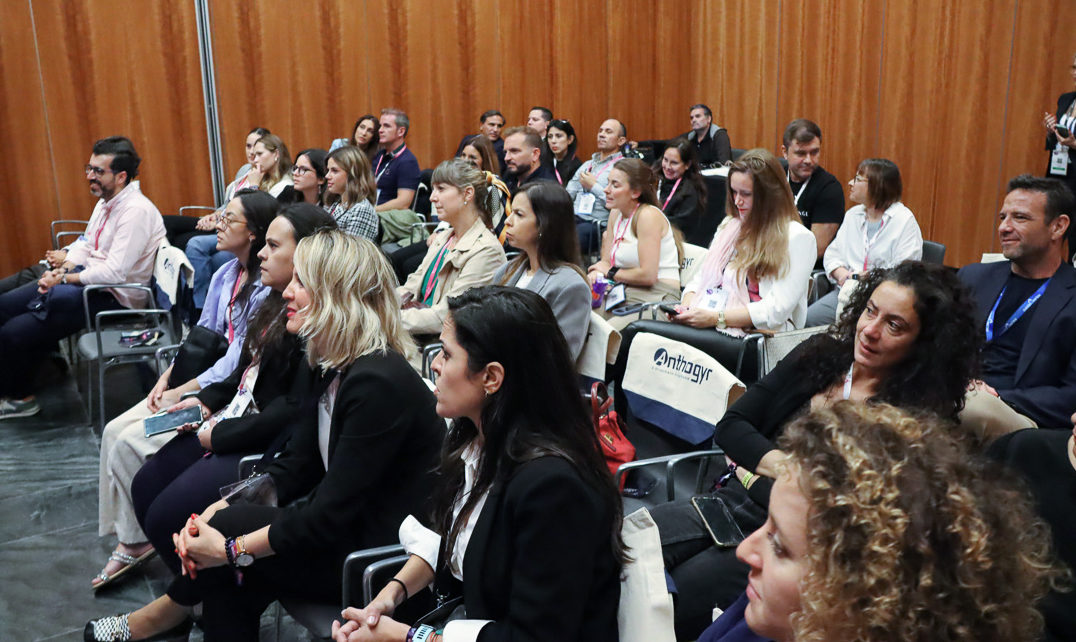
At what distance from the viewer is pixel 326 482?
2229mm

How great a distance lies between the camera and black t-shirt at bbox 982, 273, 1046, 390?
10.3ft

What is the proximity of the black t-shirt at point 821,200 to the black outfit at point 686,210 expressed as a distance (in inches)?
42.2

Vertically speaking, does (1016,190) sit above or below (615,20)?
below

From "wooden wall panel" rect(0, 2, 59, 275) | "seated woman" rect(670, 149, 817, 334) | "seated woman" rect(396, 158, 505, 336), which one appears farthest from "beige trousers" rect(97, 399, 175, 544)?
"wooden wall panel" rect(0, 2, 59, 275)

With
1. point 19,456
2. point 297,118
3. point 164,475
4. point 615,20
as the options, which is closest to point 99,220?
point 19,456

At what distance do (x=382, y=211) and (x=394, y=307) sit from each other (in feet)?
13.8

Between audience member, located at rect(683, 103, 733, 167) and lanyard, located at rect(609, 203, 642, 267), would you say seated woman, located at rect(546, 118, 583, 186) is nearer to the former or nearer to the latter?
audience member, located at rect(683, 103, 733, 167)

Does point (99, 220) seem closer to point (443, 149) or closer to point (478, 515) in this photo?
point (478, 515)

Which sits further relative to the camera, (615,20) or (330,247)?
(615,20)

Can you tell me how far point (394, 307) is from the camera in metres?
2.63

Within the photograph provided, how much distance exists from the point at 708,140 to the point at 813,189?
12.6ft

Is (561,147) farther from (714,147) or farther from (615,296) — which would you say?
(615,296)

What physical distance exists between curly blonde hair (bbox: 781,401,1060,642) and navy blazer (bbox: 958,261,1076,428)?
2.05 m

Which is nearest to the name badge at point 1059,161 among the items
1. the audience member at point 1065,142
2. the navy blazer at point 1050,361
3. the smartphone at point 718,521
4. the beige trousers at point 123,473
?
the audience member at point 1065,142
